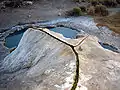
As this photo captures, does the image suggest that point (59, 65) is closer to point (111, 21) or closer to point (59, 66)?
point (59, 66)

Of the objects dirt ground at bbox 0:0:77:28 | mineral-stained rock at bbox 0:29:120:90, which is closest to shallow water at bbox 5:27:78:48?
dirt ground at bbox 0:0:77:28

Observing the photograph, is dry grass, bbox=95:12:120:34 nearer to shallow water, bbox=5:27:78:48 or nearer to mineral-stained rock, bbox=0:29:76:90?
shallow water, bbox=5:27:78:48

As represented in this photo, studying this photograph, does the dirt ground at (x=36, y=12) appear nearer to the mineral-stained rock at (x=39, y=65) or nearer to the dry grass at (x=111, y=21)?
the dry grass at (x=111, y=21)

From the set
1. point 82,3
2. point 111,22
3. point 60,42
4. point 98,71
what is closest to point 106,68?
point 98,71

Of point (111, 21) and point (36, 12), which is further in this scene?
point (36, 12)

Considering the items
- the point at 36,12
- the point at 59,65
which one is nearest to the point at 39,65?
the point at 59,65

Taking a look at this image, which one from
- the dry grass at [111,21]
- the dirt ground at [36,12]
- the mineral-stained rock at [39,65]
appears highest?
the mineral-stained rock at [39,65]

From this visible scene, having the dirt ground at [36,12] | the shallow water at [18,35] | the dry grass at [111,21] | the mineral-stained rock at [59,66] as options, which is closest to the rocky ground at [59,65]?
the mineral-stained rock at [59,66]

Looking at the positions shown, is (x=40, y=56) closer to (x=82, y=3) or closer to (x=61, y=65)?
(x=61, y=65)
